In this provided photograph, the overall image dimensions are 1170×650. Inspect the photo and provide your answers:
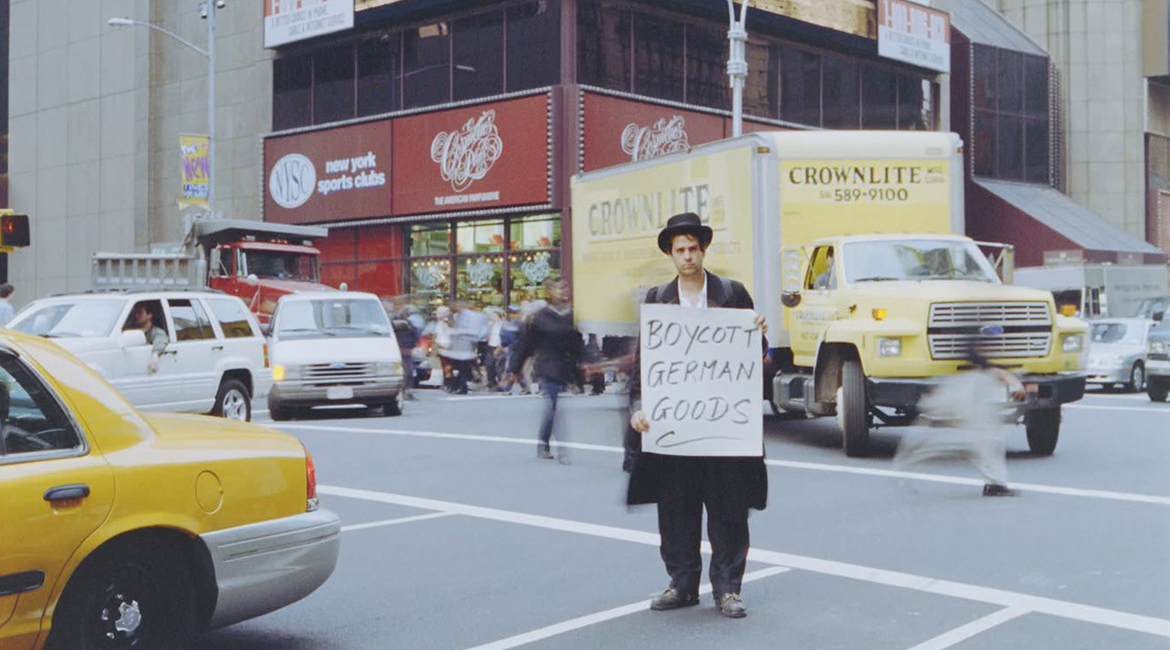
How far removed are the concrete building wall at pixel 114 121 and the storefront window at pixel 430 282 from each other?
7.19 m

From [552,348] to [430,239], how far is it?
22087mm

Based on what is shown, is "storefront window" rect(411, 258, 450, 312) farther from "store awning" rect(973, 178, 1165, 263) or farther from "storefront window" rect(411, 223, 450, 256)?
"store awning" rect(973, 178, 1165, 263)

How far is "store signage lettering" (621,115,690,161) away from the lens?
32625 mm

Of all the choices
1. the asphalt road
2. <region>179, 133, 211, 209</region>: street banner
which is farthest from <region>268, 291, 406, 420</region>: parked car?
<region>179, 133, 211, 209</region>: street banner

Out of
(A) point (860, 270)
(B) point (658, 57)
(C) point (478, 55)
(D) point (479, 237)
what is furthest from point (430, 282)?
(A) point (860, 270)

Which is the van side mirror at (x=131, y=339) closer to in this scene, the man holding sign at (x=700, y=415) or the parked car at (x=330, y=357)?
the parked car at (x=330, y=357)

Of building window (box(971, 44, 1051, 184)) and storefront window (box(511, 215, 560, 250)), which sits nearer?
storefront window (box(511, 215, 560, 250))

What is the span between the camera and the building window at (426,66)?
34.4m

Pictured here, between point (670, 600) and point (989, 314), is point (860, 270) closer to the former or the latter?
point (989, 314)

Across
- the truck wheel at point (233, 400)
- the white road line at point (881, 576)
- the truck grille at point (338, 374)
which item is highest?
the truck grille at point (338, 374)

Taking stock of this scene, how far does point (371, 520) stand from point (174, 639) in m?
4.49

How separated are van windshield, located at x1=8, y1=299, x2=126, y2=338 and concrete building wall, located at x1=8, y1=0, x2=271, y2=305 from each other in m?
24.9

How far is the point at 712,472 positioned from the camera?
254 inches

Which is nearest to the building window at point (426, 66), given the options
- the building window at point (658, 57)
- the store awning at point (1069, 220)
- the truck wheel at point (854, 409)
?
the building window at point (658, 57)
